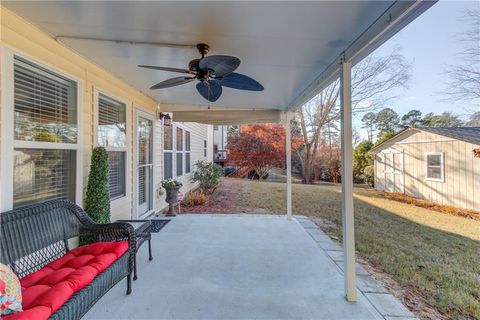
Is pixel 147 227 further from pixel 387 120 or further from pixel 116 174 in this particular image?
pixel 387 120

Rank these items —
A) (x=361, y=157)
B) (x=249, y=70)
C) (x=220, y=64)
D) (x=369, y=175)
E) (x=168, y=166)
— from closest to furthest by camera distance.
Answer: (x=220, y=64), (x=249, y=70), (x=168, y=166), (x=369, y=175), (x=361, y=157)

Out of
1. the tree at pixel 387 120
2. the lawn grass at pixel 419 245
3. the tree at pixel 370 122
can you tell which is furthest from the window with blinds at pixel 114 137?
the tree at pixel 387 120

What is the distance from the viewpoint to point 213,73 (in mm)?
2422

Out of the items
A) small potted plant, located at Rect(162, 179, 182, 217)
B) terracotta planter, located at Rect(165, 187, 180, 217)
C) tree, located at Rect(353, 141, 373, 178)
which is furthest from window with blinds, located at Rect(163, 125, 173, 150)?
tree, located at Rect(353, 141, 373, 178)

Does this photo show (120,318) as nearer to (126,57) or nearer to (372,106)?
(126,57)

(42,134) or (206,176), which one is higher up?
(42,134)

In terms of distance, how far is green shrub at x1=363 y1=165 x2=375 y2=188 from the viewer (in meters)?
13.5

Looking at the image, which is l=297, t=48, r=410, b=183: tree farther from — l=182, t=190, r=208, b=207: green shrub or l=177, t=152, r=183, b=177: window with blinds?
l=182, t=190, r=208, b=207: green shrub

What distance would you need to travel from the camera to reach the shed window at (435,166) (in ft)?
30.4

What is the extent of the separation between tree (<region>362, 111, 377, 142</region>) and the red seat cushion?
14199 mm

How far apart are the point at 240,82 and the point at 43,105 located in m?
2.11

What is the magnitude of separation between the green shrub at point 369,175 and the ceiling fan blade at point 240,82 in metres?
13.0

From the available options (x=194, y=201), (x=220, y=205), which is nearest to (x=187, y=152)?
(x=194, y=201)

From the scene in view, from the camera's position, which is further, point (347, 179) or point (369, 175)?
point (369, 175)
